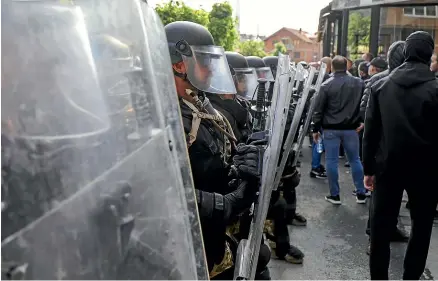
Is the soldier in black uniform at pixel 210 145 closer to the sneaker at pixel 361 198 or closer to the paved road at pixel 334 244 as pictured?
the paved road at pixel 334 244

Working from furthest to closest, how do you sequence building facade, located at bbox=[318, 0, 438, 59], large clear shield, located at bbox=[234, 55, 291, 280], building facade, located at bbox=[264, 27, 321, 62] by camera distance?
1. building facade, located at bbox=[264, 27, 321, 62]
2. building facade, located at bbox=[318, 0, 438, 59]
3. large clear shield, located at bbox=[234, 55, 291, 280]

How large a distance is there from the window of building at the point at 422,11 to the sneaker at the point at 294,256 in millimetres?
6608

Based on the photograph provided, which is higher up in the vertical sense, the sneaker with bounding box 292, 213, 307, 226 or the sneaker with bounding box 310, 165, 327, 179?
the sneaker with bounding box 292, 213, 307, 226

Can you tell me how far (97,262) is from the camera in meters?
0.97

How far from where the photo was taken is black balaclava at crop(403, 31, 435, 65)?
3426 millimetres

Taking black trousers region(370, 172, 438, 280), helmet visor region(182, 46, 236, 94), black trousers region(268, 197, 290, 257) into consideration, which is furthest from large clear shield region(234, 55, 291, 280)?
black trousers region(268, 197, 290, 257)

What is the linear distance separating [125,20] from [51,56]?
0.59ft

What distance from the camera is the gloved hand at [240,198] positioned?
2037 mm

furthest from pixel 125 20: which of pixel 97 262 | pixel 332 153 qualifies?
pixel 332 153

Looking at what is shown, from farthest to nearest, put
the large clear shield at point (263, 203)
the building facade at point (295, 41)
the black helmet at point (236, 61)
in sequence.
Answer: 1. the building facade at point (295, 41)
2. the black helmet at point (236, 61)
3. the large clear shield at point (263, 203)

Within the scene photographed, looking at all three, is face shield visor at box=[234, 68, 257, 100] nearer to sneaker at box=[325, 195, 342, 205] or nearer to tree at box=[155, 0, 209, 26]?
sneaker at box=[325, 195, 342, 205]

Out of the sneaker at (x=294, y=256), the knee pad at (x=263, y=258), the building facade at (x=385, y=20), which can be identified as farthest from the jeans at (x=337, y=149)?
the building facade at (x=385, y=20)

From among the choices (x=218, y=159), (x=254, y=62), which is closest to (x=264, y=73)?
(x=254, y=62)

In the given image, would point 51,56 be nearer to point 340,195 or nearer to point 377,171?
point 377,171
